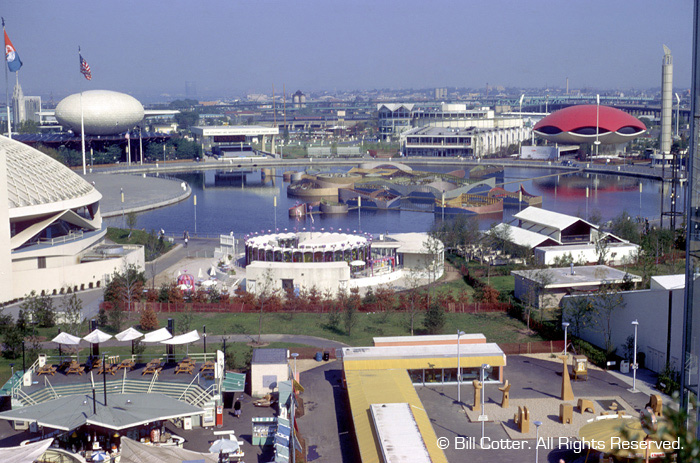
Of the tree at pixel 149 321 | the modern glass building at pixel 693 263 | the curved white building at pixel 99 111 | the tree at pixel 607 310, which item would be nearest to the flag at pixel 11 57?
the tree at pixel 149 321

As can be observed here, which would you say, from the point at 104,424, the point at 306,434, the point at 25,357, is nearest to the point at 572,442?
the point at 306,434

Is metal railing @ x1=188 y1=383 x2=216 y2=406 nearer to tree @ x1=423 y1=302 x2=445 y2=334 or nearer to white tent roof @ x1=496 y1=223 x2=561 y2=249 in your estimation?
tree @ x1=423 y1=302 x2=445 y2=334

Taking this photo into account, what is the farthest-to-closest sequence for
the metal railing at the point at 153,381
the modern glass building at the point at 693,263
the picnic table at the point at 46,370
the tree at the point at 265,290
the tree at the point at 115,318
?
the tree at the point at 265,290 → the tree at the point at 115,318 → the picnic table at the point at 46,370 → the metal railing at the point at 153,381 → the modern glass building at the point at 693,263

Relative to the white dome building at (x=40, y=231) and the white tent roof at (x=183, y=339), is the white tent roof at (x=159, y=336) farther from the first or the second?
the white dome building at (x=40, y=231)

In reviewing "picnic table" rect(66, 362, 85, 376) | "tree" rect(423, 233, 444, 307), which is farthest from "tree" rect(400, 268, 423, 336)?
"picnic table" rect(66, 362, 85, 376)

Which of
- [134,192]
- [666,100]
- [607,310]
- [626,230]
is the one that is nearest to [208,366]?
[607,310]

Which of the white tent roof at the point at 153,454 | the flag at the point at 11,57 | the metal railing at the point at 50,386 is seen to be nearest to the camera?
Result: the white tent roof at the point at 153,454

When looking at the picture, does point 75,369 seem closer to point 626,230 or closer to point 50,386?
point 50,386
